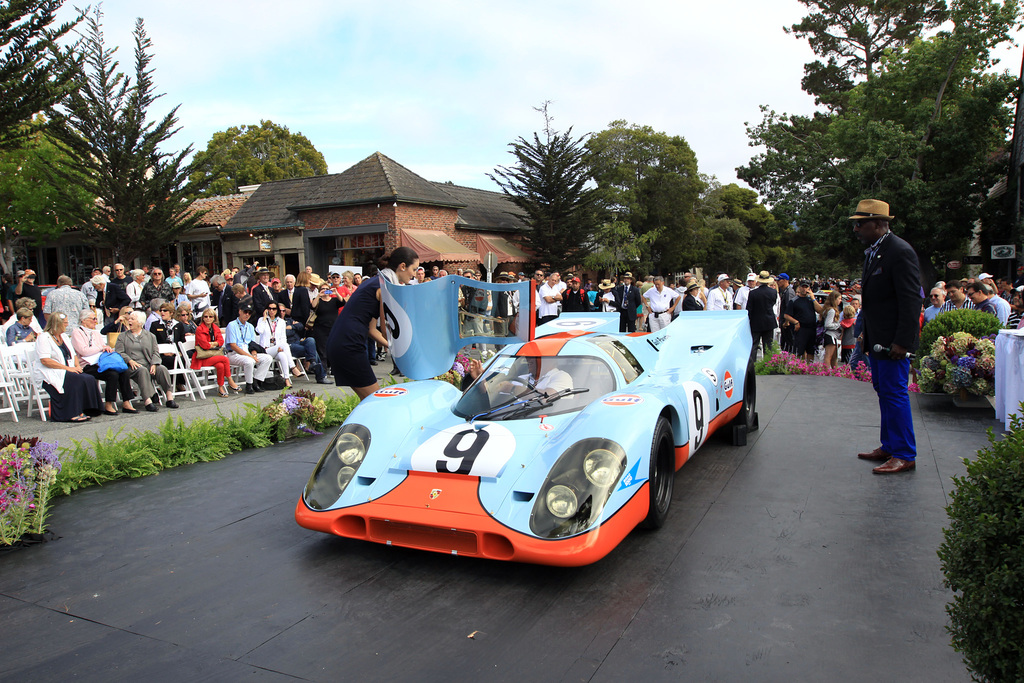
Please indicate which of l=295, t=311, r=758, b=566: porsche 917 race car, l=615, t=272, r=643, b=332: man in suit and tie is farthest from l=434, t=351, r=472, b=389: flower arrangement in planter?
l=615, t=272, r=643, b=332: man in suit and tie

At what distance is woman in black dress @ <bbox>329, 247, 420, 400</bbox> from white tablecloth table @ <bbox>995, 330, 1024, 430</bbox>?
206 inches

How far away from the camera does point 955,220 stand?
2631cm

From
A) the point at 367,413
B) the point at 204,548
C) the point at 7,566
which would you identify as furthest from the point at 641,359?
the point at 7,566

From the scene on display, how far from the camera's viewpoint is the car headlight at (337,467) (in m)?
3.76

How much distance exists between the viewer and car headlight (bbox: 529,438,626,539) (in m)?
3.23

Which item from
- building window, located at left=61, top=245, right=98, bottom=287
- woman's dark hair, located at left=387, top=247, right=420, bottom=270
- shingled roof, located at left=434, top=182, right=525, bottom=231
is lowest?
woman's dark hair, located at left=387, top=247, right=420, bottom=270

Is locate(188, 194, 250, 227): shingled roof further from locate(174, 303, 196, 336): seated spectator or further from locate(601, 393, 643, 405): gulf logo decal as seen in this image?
locate(601, 393, 643, 405): gulf logo decal

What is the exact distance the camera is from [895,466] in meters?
4.99

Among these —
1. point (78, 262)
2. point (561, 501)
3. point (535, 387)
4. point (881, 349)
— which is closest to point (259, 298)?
point (535, 387)

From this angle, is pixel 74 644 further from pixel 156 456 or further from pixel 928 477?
pixel 928 477

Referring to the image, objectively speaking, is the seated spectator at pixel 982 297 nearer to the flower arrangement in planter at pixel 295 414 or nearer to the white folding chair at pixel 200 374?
the flower arrangement in planter at pixel 295 414

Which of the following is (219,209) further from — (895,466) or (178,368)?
(895,466)

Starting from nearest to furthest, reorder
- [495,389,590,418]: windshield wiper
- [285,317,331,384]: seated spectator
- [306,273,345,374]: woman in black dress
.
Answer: [495,389,590,418]: windshield wiper → [285,317,331,384]: seated spectator → [306,273,345,374]: woman in black dress

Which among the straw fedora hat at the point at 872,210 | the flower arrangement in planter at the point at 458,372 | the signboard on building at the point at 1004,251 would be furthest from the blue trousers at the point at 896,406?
the signboard on building at the point at 1004,251
